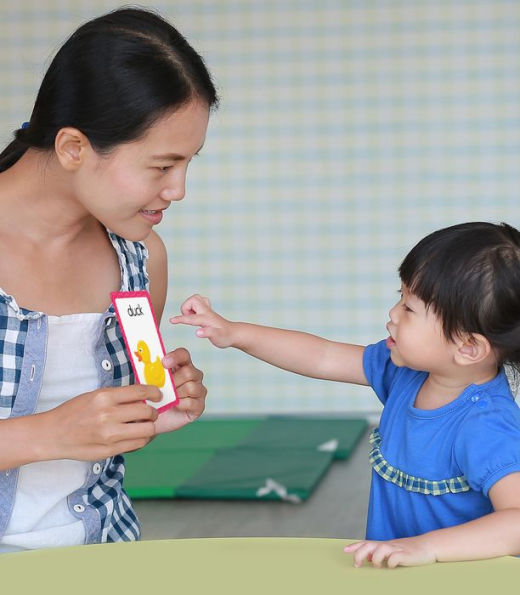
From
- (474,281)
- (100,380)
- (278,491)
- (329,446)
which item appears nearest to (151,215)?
(100,380)

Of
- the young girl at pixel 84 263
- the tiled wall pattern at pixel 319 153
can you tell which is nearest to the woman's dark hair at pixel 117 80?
the young girl at pixel 84 263

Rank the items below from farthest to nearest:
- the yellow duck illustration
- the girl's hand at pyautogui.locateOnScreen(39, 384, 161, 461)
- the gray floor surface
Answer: the gray floor surface < the yellow duck illustration < the girl's hand at pyautogui.locateOnScreen(39, 384, 161, 461)

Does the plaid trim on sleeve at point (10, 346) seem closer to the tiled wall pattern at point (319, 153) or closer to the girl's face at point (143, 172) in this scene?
the girl's face at point (143, 172)

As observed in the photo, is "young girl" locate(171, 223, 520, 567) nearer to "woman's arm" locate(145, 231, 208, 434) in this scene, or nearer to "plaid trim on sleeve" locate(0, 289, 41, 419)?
"woman's arm" locate(145, 231, 208, 434)

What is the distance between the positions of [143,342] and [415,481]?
0.47 meters

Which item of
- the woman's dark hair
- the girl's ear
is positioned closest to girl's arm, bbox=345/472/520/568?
the girl's ear

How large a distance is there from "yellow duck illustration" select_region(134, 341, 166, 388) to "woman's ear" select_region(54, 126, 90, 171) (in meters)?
0.31

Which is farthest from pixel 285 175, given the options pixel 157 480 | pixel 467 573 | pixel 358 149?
pixel 467 573

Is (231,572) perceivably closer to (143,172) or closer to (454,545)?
(454,545)

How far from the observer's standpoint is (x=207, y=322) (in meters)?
1.77

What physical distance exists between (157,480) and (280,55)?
90.6 inches

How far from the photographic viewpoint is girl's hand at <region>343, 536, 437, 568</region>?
120 centimetres

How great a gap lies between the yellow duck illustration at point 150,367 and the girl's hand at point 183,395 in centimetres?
9

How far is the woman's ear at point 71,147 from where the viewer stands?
156cm
